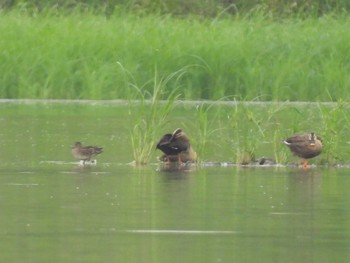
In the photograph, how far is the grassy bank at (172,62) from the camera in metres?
22.7

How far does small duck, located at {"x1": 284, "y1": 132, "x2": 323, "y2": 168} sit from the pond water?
167 millimetres

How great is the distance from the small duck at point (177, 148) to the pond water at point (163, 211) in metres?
0.15

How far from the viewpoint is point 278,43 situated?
24.4 metres

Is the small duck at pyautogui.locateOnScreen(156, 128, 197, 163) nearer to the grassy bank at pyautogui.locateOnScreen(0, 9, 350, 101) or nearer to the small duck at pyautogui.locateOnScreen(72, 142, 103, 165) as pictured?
the small duck at pyautogui.locateOnScreen(72, 142, 103, 165)

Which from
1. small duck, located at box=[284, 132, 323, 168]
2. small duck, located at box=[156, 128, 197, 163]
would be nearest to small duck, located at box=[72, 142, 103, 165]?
small duck, located at box=[156, 128, 197, 163]

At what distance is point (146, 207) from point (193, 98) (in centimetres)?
1235

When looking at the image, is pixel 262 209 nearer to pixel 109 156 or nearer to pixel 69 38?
pixel 109 156

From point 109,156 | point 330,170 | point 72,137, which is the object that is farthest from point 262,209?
point 72,137

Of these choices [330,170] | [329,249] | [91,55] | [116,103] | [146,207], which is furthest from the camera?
[91,55]

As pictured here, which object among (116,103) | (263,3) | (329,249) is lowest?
(329,249)

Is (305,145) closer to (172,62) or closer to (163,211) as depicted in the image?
(163,211)

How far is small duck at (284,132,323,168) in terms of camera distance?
13844mm

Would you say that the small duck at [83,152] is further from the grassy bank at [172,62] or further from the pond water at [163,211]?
the grassy bank at [172,62]

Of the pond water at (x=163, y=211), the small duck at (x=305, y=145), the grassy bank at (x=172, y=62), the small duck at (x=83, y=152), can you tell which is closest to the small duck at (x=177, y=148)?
the pond water at (x=163, y=211)
